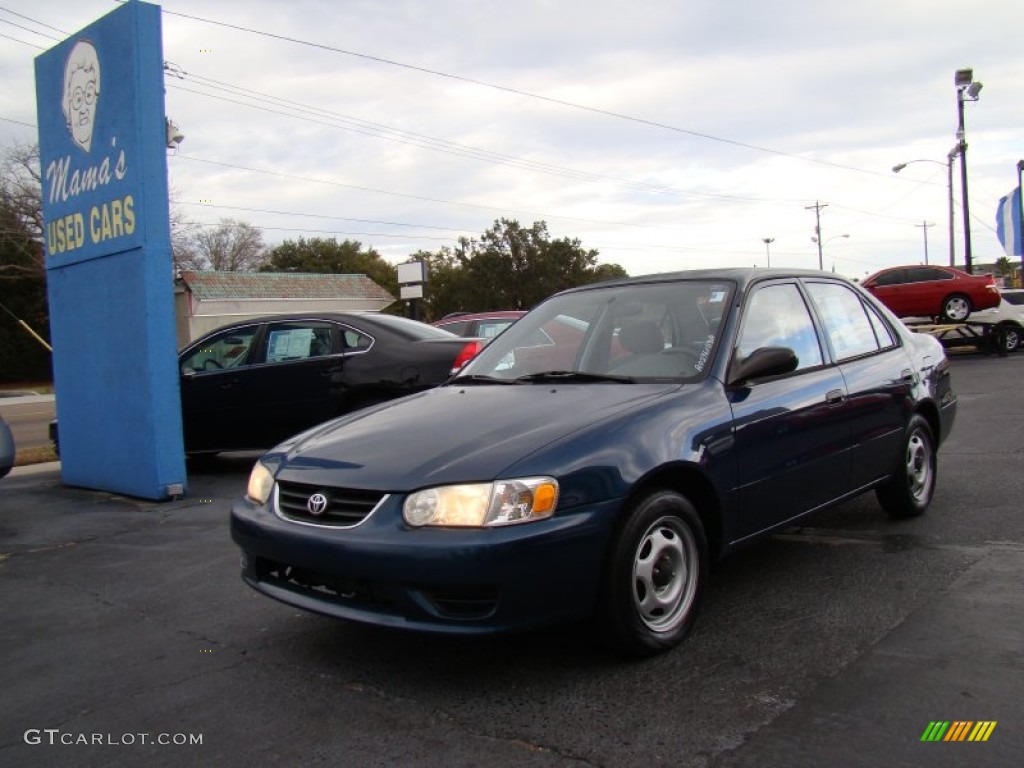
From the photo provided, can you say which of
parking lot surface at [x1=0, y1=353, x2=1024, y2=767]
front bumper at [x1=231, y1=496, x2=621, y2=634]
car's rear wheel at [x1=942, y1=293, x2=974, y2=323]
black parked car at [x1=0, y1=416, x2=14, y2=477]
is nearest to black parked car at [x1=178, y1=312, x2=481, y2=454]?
black parked car at [x1=0, y1=416, x2=14, y2=477]

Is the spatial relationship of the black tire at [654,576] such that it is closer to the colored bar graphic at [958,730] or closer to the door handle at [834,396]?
the colored bar graphic at [958,730]

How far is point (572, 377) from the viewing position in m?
4.04

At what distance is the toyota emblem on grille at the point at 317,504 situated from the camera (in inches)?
127

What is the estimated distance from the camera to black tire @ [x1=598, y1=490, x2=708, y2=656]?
3.10m

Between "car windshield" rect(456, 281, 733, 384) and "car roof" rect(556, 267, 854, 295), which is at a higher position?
"car roof" rect(556, 267, 854, 295)

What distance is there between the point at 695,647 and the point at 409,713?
1203mm

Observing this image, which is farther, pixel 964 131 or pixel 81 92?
pixel 964 131

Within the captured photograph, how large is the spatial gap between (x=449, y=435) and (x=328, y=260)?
254 ft

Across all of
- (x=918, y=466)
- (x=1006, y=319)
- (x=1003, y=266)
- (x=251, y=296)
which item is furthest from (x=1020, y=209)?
(x=1003, y=266)

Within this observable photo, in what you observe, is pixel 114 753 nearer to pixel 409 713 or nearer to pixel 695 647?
pixel 409 713

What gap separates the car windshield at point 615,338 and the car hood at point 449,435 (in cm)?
20

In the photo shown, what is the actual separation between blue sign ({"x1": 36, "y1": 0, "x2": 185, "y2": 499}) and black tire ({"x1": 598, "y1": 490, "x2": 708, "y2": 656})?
16.7 ft

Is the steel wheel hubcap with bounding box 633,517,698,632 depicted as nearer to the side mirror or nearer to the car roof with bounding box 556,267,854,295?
the side mirror

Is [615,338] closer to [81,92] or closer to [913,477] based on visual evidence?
[913,477]
